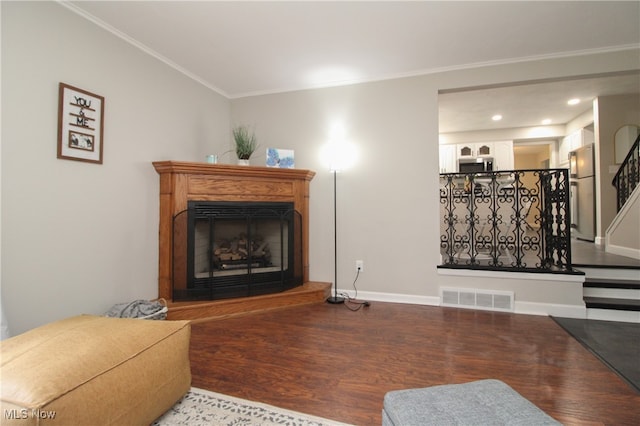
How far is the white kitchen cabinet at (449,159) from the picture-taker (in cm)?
661

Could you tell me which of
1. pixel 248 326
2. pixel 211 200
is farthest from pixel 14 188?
pixel 248 326

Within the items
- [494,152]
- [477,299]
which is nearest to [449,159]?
[494,152]

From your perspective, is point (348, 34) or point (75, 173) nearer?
point (75, 173)

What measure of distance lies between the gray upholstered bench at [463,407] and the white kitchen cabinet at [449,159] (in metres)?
6.19

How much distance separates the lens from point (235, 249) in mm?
3393

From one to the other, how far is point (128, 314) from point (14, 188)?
1.22m

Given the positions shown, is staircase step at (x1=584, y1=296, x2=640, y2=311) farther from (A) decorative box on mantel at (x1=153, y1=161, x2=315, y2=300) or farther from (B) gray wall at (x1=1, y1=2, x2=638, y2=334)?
(A) decorative box on mantel at (x1=153, y1=161, x2=315, y2=300)

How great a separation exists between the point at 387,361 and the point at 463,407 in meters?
1.17

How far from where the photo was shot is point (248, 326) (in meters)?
2.75

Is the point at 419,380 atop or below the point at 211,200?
below

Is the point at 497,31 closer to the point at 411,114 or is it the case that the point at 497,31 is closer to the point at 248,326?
the point at 411,114

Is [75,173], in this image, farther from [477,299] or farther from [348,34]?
[477,299]

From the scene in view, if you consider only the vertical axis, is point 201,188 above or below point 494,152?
below

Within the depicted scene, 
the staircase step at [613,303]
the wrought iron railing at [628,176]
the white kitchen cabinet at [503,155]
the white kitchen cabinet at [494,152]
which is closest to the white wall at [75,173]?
the staircase step at [613,303]
